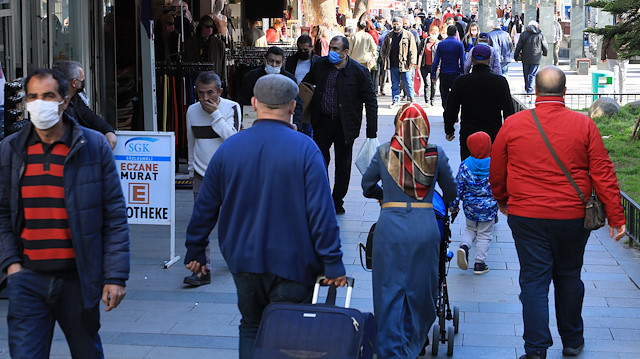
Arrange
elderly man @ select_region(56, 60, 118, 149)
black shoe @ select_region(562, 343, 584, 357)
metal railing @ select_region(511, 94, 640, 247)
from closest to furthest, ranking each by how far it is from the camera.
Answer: black shoe @ select_region(562, 343, 584, 357)
elderly man @ select_region(56, 60, 118, 149)
metal railing @ select_region(511, 94, 640, 247)

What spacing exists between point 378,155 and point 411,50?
16.7 m

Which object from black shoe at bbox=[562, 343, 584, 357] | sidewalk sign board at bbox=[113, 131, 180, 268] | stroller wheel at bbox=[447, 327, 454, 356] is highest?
sidewalk sign board at bbox=[113, 131, 180, 268]

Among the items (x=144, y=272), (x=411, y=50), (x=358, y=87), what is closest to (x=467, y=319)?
(x=144, y=272)

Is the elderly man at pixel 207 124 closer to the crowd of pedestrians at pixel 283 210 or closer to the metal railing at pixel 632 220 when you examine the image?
the crowd of pedestrians at pixel 283 210

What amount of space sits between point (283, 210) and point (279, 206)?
1.0 inches

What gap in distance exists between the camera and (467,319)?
7.12 m

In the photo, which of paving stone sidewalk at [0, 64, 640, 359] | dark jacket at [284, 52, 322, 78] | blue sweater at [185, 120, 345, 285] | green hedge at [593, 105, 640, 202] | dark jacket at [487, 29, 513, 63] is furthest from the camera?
dark jacket at [487, 29, 513, 63]

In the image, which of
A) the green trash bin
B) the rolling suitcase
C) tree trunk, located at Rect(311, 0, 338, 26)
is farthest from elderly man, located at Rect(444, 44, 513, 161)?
tree trunk, located at Rect(311, 0, 338, 26)

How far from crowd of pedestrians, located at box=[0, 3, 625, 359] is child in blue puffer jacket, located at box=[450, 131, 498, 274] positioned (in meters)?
0.01

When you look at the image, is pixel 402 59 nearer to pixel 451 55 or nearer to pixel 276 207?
pixel 451 55

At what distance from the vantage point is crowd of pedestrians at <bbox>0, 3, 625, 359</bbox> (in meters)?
4.46

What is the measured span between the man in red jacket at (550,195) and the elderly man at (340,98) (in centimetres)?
406

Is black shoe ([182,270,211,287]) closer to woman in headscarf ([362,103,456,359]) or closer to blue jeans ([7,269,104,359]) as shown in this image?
woman in headscarf ([362,103,456,359])

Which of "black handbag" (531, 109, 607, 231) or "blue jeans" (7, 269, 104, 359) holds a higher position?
"black handbag" (531, 109, 607, 231)
